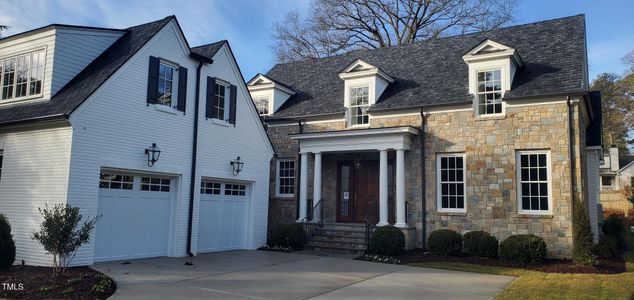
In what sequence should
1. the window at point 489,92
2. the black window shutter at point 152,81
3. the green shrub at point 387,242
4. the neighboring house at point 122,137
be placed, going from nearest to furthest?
the neighboring house at point 122,137
the black window shutter at point 152,81
the green shrub at point 387,242
the window at point 489,92

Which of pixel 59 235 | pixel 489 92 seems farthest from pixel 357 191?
pixel 59 235

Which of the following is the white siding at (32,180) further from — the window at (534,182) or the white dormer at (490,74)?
the window at (534,182)

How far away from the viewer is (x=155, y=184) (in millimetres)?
12742

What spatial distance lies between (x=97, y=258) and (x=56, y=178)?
204 centimetres

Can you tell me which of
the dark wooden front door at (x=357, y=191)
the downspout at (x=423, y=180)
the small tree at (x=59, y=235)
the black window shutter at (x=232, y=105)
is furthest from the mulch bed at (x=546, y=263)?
the small tree at (x=59, y=235)

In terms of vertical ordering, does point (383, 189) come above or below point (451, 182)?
below

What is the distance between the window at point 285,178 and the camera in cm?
1917

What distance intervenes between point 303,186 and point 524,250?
770 centimetres

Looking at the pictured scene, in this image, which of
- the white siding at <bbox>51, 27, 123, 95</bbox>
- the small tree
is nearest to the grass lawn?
the small tree

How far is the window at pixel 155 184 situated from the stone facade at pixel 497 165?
7.63m

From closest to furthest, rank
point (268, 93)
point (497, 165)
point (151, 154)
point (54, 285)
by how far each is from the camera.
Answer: point (54, 285) < point (151, 154) < point (497, 165) < point (268, 93)

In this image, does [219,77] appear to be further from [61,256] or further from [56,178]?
[61,256]

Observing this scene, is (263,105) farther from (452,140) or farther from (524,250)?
(524,250)

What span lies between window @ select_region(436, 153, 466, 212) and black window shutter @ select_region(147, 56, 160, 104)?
9083mm
